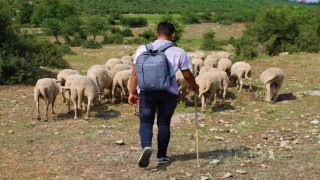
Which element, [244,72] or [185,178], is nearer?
[185,178]

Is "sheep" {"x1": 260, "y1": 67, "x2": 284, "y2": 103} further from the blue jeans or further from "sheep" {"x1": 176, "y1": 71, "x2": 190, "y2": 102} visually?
the blue jeans

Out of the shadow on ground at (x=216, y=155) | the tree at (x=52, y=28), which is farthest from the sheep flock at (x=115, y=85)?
the tree at (x=52, y=28)

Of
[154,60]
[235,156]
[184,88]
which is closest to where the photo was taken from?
[154,60]

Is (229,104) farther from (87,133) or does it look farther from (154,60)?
(154,60)

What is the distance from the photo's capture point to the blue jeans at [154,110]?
6.77 meters

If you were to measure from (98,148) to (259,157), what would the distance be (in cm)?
308

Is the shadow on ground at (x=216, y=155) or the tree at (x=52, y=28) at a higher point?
the tree at (x=52, y=28)

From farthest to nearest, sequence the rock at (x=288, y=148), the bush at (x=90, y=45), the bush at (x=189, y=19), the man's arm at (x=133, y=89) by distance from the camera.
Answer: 1. the bush at (x=189, y=19)
2. the bush at (x=90, y=45)
3. the rock at (x=288, y=148)
4. the man's arm at (x=133, y=89)

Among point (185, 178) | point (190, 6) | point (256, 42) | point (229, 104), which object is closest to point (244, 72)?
point (229, 104)

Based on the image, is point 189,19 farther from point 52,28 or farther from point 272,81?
point 272,81

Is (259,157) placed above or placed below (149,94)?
below

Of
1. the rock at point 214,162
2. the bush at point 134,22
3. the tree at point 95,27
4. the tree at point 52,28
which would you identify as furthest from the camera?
the bush at point 134,22

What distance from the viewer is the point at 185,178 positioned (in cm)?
689

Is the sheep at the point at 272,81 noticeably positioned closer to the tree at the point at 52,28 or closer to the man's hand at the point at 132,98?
the man's hand at the point at 132,98
